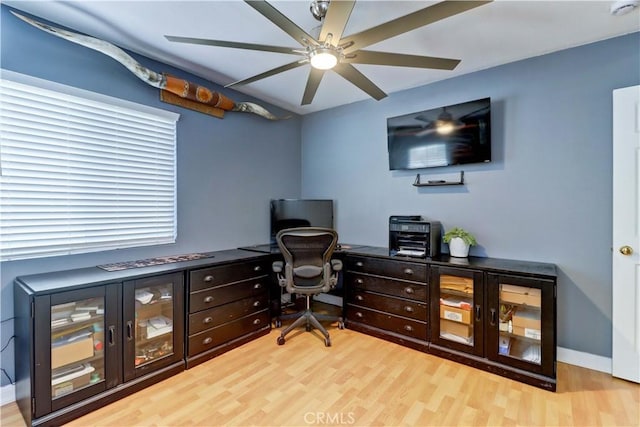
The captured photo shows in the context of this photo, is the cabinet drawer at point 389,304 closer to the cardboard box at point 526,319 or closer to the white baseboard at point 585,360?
the cardboard box at point 526,319

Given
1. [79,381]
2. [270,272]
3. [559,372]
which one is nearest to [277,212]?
[270,272]

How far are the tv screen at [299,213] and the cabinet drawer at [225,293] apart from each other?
3.08 ft

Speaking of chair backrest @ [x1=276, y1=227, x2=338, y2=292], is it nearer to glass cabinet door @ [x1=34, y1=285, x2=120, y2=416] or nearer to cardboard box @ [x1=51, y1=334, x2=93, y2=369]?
glass cabinet door @ [x1=34, y1=285, x2=120, y2=416]

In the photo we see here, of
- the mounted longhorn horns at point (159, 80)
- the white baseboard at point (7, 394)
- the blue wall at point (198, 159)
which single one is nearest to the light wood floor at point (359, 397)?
the white baseboard at point (7, 394)

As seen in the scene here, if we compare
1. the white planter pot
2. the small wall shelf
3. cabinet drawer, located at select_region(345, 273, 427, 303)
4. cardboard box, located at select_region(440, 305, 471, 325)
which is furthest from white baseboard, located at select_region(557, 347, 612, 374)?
the small wall shelf

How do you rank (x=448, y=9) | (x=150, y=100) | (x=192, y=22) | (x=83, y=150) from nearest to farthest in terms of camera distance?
(x=448, y=9), (x=192, y=22), (x=83, y=150), (x=150, y=100)

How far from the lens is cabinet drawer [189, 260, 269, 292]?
7.99 feet

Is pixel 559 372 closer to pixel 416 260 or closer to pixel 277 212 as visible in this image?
pixel 416 260

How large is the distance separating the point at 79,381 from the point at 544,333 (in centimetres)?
314

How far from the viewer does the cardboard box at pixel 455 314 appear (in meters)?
2.47

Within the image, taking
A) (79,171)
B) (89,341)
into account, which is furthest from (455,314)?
(79,171)

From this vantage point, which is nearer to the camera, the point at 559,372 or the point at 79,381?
the point at 79,381

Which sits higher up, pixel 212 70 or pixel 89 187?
pixel 212 70

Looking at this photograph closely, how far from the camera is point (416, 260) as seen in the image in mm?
2711
